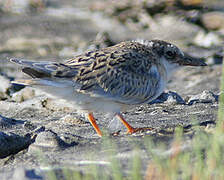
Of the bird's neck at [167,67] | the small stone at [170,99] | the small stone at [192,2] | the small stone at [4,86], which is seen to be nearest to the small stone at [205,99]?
the small stone at [170,99]

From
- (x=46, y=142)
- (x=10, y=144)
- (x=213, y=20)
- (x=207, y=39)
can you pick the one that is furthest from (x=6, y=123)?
(x=213, y=20)

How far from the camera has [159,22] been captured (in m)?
11.6

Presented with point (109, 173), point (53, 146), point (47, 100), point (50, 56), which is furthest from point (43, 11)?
point (109, 173)

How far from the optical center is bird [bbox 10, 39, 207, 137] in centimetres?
480

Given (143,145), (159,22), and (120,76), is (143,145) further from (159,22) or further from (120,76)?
(159,22)

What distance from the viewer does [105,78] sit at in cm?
500

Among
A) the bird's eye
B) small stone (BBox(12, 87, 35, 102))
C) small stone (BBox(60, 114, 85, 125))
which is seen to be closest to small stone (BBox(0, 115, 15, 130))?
small stone (BBox(60, 114, 85, 125))

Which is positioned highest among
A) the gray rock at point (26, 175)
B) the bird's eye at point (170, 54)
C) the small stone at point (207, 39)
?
the bird's eye at point (170, 54)

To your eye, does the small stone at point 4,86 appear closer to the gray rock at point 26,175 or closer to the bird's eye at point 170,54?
the bird's eye at point 170,54

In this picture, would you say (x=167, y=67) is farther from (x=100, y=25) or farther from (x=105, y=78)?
(x=100, y=25)

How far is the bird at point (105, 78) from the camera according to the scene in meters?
4.80

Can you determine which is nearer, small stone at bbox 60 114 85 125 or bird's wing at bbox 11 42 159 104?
bird's wing at bbox 11 42 159 104

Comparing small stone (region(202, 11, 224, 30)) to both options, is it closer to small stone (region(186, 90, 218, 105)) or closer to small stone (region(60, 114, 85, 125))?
small stone (region(186, 90, 218, 105))

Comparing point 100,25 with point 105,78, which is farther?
point 100,25
